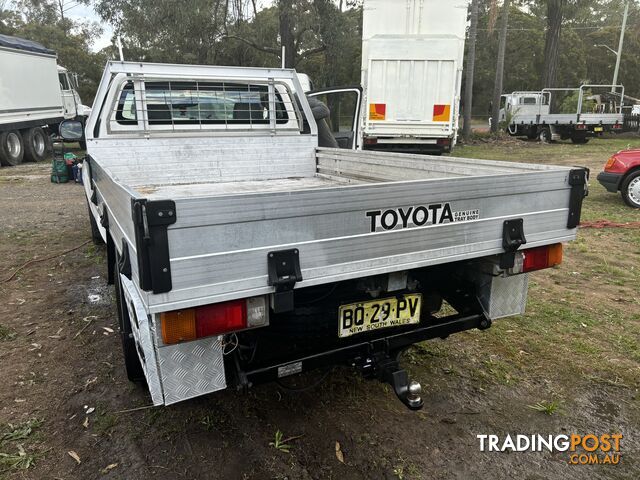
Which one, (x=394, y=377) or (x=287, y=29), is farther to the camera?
(x=287, y=29)

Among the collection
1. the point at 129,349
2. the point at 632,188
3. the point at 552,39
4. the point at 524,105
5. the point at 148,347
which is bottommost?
the point at 129,349

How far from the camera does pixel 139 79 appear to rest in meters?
4.32

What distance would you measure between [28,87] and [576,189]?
54.0 feet

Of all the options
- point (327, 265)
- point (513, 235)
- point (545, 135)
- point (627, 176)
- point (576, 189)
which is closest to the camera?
point (327, 265)

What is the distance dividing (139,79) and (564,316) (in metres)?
4.10

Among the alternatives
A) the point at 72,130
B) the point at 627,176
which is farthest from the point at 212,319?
the point at 627,176

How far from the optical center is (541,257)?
2.56 m

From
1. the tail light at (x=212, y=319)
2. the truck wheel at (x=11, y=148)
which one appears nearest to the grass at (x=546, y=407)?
the tail light at (x=212, y=319)

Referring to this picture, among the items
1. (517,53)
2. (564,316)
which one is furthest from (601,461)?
(517,53)

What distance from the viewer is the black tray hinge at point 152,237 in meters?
1.60

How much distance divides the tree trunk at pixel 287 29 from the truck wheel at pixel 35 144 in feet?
28.4

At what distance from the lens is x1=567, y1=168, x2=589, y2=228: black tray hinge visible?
7.98ft

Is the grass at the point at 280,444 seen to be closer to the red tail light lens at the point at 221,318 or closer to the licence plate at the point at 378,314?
the licence plate at the point at 378,314
